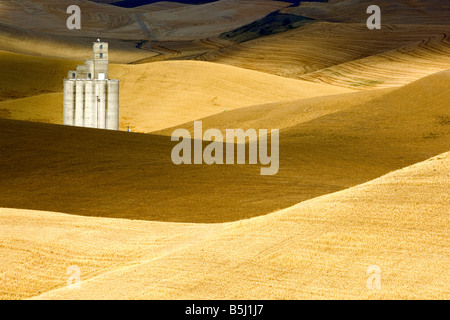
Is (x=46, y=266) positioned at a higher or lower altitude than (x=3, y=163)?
lower

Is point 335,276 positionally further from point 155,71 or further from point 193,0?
point 193,0

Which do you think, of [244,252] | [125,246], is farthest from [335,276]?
[125,246]

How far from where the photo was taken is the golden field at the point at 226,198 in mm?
9609

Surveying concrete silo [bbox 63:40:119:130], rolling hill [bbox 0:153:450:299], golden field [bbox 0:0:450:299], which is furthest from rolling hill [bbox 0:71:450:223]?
concrete silo [bbox 63:40:119:130]

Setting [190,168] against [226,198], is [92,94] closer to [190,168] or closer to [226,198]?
[190,168]

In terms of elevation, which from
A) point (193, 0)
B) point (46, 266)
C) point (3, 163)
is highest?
point (193, 0)

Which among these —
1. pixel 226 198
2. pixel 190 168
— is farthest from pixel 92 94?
pixel 226 198

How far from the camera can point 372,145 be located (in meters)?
25.1

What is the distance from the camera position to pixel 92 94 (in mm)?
32000

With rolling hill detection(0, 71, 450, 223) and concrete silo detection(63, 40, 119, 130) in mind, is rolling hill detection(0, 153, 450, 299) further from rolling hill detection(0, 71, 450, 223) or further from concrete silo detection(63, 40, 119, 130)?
concrete silo detection(63, 40, 119, 130)

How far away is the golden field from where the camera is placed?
961cm

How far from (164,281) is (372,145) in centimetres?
1681

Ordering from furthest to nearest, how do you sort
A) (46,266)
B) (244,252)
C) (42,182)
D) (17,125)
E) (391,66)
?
(391,66) < (17,125) < (42,182) < (46,266) < (244,252)

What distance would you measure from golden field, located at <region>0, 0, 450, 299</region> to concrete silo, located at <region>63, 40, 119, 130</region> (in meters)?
3.71
